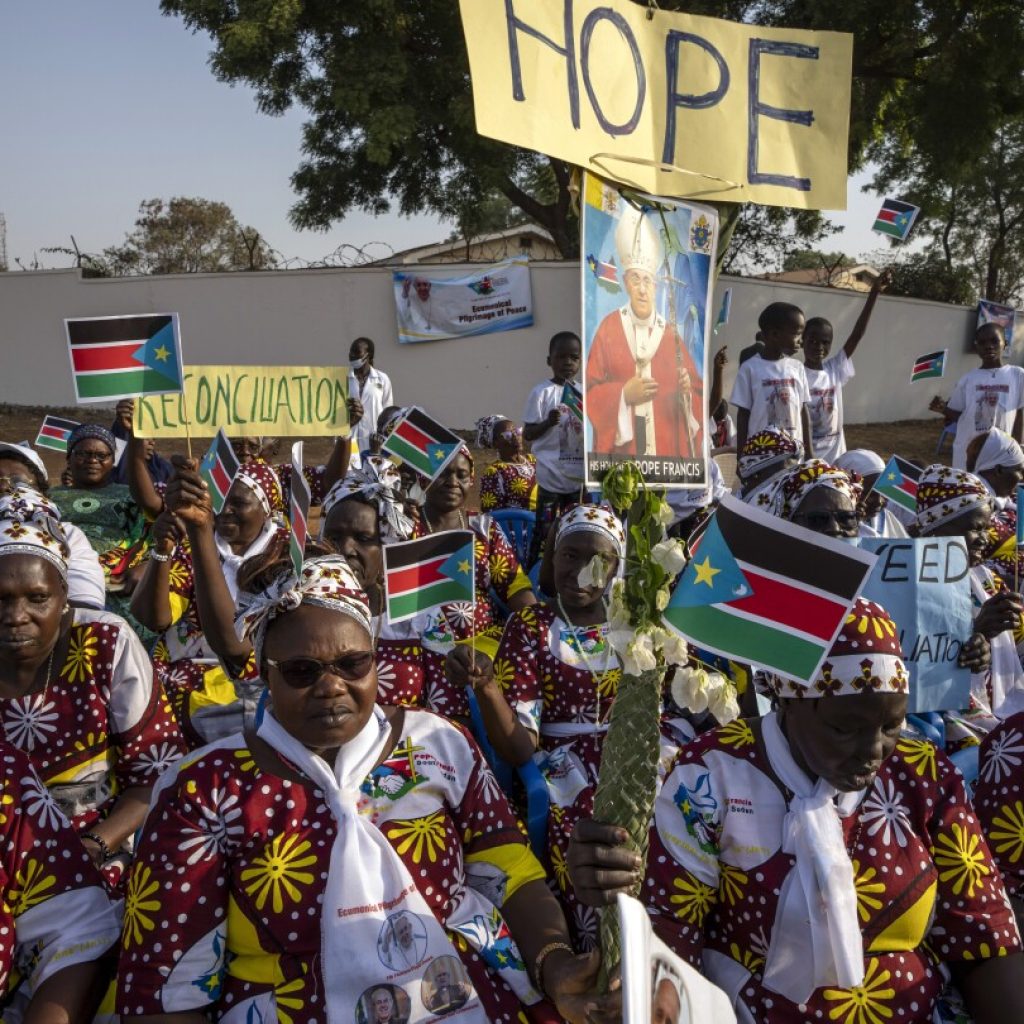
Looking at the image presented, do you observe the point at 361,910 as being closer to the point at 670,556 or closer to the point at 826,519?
the point at 670,556

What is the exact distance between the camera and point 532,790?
3416mm

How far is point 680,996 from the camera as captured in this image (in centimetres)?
173

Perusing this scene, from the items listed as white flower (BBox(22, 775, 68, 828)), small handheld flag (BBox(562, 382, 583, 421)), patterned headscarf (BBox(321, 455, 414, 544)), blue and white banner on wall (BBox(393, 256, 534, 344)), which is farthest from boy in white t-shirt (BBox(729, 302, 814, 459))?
blue and white banner on wall (BBox(393, 256, 534, 344))

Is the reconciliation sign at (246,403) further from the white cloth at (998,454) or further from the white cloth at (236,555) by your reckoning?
the white cloth at (998,454)

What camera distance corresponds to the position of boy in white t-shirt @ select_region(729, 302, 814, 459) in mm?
6777

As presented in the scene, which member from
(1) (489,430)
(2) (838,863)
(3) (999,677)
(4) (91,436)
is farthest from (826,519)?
(1) (489,430)

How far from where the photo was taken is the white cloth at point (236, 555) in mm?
4594

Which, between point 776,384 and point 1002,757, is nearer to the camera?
point 1002,757

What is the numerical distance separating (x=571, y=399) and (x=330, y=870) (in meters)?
5.04

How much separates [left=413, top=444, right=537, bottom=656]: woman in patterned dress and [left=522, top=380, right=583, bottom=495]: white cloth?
1.53 m

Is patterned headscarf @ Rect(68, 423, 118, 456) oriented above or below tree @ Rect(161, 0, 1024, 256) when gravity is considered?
below

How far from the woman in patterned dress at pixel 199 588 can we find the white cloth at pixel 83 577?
0.68 ft

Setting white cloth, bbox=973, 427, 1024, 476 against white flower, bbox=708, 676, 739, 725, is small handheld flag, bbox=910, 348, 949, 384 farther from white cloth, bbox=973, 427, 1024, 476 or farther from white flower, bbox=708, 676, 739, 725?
white flower, bbox=708, 676, 739, 725

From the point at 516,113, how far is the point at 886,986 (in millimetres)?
2057
